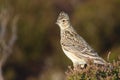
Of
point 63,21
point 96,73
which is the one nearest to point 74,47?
point 63,21

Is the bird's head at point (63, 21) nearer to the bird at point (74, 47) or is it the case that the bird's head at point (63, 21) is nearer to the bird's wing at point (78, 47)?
the bird at point (74, 47)

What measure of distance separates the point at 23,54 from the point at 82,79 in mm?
16561

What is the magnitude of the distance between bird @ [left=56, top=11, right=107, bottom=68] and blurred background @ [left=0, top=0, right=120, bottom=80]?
10.8 metres

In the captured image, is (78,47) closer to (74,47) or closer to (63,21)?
(74,47)

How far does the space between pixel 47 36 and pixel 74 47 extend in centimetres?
1587

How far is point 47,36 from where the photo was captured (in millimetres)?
27719

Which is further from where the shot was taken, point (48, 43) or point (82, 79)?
point (48, 43)

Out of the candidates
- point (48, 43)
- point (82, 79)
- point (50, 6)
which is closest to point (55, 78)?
point (48, 43)

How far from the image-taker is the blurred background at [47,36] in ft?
82.3

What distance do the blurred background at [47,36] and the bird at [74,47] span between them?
35.3 ft

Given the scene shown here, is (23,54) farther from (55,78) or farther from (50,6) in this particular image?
(50,6)

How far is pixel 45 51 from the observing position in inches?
1059

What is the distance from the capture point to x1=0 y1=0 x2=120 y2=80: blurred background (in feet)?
82.3

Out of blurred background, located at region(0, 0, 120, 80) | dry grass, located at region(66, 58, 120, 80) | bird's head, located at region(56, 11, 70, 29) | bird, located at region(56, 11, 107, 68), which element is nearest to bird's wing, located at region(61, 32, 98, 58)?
bird, located at region(56, 11, 107, 68)
